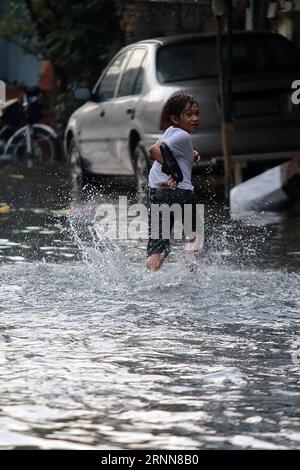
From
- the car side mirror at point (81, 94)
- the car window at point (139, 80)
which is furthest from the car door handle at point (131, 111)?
the car side mirror at point (81, 94)

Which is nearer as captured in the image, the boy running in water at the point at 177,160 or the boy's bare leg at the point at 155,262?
the boy running in water at the point at 177,160

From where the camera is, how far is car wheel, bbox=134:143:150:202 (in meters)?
16.8

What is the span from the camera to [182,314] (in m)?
8.71

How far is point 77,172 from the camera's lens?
66.0 ft

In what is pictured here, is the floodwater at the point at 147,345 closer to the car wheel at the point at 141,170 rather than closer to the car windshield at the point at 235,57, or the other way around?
the car wheel at the point at 141,170

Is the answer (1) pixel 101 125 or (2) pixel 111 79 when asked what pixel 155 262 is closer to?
(1) pixel 101 125

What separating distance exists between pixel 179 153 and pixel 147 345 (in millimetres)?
2830

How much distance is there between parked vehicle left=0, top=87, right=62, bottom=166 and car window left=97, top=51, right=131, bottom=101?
195 inches

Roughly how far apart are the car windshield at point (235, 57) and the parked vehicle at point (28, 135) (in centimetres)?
687

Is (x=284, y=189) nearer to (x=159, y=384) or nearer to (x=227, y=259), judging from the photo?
(x=227, y=259)

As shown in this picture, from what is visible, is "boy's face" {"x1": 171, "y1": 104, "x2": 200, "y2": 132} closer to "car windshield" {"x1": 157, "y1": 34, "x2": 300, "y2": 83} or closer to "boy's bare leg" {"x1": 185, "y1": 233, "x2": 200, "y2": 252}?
"boy's bare leg" {"x1": 185, "y1": 233, "x2": 200, "y2": 252}

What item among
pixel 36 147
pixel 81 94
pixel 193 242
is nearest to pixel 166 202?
pixel 193 242

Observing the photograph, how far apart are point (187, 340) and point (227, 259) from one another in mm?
3936

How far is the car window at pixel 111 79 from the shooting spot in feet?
61.1
